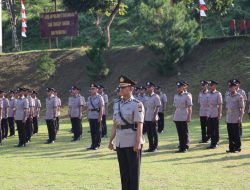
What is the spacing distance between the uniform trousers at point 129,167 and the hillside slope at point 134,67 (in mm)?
19976

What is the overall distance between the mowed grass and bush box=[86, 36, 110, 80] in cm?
1765

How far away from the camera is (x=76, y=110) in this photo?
1711cm

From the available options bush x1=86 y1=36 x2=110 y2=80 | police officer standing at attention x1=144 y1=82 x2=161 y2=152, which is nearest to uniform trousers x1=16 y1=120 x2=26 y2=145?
police officer standing at attention x1=144 y1=82 x2=161 y2=152

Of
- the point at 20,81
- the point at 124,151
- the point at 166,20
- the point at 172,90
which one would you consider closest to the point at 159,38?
the point at 166,20

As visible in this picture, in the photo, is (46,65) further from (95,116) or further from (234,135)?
(234,135)

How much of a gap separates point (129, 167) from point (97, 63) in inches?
1010

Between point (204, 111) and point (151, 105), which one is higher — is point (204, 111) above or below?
below

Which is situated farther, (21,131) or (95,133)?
(21,131)

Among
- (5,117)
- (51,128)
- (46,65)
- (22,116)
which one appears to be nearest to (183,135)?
(51,128)

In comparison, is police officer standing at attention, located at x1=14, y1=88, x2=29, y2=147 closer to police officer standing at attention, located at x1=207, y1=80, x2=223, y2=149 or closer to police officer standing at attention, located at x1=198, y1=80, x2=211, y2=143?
police officer standing at attention, located at x1=198, y1=80, x2=211, y2=143

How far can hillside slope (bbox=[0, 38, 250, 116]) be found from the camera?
30.1m

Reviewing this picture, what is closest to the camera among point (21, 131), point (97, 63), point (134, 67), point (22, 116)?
point (22, 116)

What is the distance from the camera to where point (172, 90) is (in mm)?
29938

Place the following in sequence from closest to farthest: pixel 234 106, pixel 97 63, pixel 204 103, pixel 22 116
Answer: pixel 234 106
pixel 204 103
pixel 22 116
pixel 97 63
